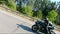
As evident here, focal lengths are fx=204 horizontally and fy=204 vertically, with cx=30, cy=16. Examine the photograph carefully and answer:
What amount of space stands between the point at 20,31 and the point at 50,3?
145ft

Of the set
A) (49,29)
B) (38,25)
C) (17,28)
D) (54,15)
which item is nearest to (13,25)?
(17,28)

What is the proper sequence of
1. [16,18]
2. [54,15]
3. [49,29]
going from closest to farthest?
[49,29] → [16,18] → [54,15]

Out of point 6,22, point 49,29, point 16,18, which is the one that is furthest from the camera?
point 16,18

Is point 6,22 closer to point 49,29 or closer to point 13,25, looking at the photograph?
point 13,25

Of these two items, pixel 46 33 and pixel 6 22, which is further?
pixel 6 22

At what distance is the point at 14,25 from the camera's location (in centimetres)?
1598

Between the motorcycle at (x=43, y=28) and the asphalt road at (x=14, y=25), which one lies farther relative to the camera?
the asphalt road at (x=14, y=25)

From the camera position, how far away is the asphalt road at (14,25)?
14623mm

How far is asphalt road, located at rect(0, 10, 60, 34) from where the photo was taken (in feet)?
48.0

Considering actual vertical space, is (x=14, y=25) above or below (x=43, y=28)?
above

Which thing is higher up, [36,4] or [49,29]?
[36,4]

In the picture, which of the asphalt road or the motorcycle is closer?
the motorcycle

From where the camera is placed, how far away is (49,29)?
46.3 ft

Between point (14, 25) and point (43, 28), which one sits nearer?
point (43, 28)
